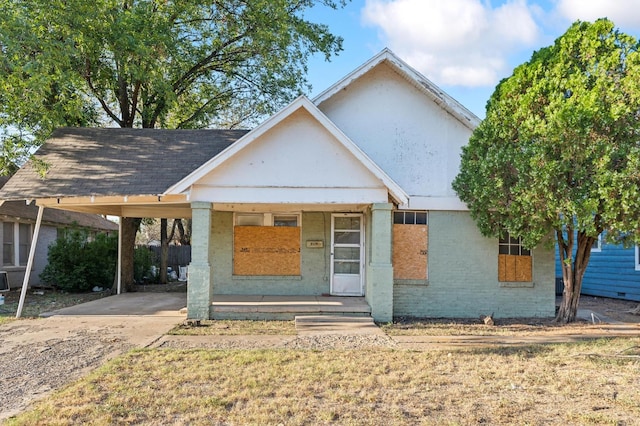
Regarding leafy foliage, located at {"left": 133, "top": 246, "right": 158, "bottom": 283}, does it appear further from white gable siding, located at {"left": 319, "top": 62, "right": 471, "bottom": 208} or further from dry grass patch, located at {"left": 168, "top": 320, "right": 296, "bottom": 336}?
white gable siding, located at {"left": 319, "top": 62, "right": 471, "bottom": 208}

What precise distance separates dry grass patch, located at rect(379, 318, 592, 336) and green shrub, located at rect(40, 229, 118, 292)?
10.5 m

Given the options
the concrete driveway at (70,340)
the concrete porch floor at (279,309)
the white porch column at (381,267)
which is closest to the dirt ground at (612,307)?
the white porch column at (381,267)

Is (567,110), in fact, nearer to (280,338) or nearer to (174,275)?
(280,338)

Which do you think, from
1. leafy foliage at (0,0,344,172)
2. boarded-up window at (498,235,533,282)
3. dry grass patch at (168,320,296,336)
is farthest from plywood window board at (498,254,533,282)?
leafy foliage at (0,0,344,172)

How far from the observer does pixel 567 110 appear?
9039 mm

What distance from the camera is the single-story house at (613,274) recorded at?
1559 cm

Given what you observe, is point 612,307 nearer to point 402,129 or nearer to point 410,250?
point 410,250

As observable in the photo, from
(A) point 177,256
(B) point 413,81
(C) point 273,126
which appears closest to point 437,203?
(B) point 413,81

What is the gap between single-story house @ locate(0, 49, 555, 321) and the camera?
10406 mm

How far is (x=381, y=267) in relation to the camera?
10422 mm

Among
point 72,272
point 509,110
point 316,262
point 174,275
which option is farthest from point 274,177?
point 174,275

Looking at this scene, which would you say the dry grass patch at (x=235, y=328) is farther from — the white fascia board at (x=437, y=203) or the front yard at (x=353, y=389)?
the white fascia board at (x=437, y=203)

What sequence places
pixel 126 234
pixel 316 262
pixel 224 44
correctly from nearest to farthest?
pixel 316 262
pixel 126 234
pixel 224 44

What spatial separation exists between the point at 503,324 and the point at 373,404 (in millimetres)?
6462
